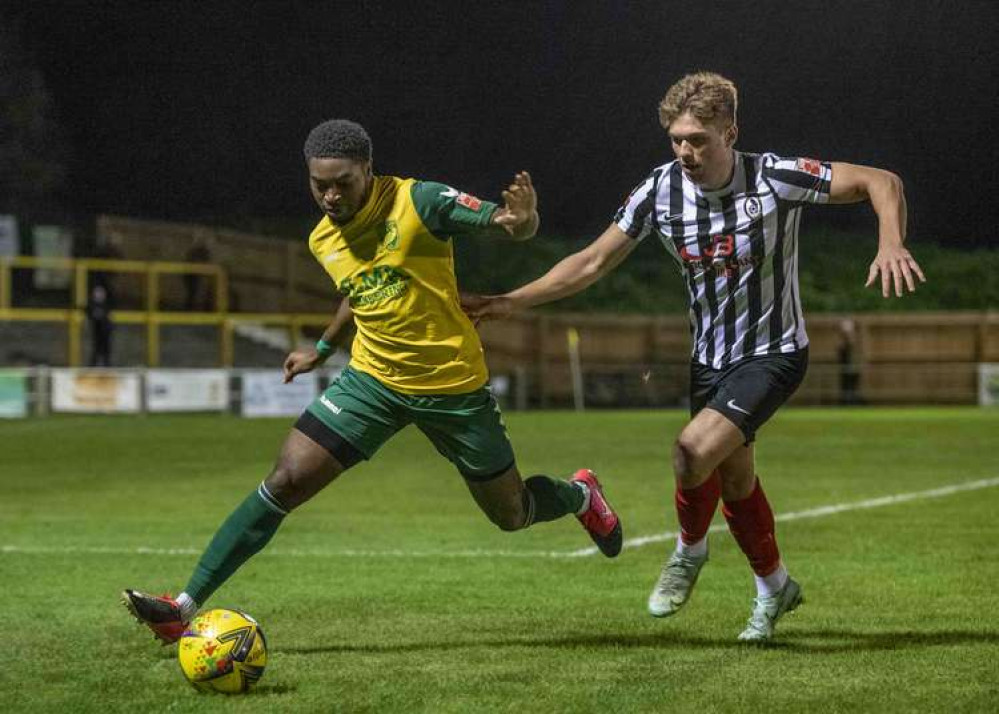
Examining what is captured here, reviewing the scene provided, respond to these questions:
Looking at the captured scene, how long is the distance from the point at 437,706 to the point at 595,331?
114ft

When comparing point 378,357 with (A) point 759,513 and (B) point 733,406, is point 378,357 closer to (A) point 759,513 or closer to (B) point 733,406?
(B) point 733,406

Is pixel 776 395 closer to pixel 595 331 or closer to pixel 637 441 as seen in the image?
pixel 637 441

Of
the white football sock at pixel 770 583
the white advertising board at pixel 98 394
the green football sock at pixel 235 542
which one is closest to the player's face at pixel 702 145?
the white football sock at pixel 770 583

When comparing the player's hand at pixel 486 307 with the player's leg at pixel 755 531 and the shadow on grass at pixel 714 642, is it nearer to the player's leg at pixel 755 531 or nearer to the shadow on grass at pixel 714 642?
the player's leg at pixel 755 531

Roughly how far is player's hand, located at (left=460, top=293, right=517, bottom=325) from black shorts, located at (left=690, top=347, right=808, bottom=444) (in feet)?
2.79

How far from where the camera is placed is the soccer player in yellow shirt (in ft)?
20.3

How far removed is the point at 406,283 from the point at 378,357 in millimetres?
341

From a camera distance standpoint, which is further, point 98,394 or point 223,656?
point 98,394

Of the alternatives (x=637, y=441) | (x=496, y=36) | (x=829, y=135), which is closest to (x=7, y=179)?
(x=496, y=36)

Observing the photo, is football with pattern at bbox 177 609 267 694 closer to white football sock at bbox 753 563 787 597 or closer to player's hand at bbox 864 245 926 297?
white football sock at bbox 753 563 787 597

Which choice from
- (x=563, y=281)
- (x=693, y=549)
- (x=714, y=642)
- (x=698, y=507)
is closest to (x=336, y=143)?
(x=563, y=281)

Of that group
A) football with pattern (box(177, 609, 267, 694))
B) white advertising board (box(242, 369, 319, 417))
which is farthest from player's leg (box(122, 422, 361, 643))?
white advertising board (box(242, 369, 319, 417))

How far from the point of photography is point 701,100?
6.19 meters

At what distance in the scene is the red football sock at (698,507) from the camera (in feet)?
22.6
